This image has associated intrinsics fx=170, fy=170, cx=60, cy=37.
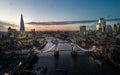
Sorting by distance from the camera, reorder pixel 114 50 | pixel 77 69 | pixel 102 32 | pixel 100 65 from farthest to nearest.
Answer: pixel 102 32
pixel 114 50
pixel 100 65
pixel 77 69

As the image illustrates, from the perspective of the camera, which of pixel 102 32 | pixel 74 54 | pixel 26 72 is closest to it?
pixel 26 72

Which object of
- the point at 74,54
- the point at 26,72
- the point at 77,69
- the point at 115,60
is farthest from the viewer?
the point at 74,54

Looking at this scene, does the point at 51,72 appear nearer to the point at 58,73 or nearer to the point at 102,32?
the point at 58,73

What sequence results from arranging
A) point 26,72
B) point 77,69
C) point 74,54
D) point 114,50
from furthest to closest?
point 74,54
point 114,50
point 77,69
point 26,72

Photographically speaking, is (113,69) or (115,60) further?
(115,60)

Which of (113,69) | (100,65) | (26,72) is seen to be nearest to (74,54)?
(100,65)

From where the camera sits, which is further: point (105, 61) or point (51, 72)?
point (105, 61)

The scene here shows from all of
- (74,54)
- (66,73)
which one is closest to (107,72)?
(66,73)

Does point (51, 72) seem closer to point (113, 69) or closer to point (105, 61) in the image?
point (113, 69)
